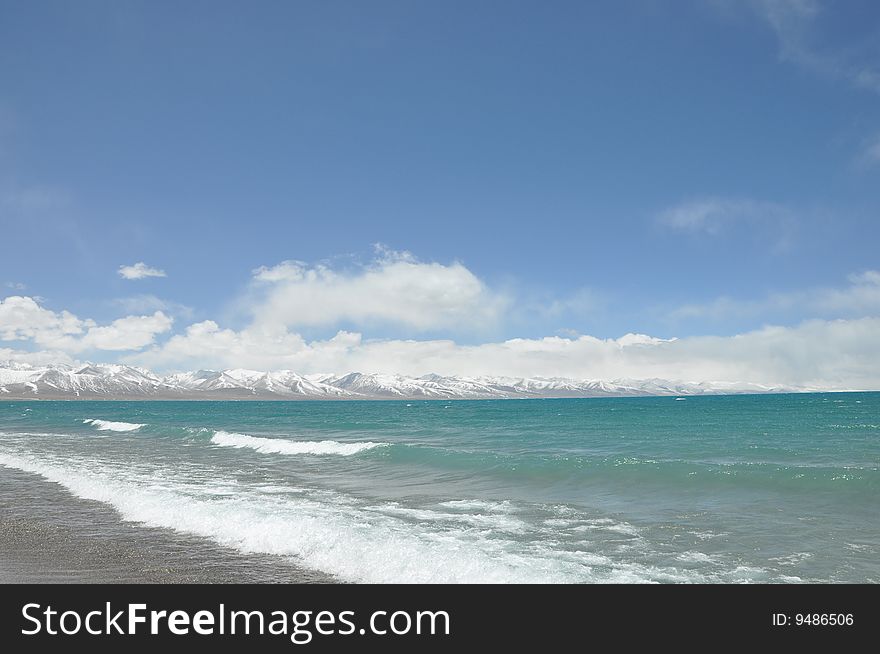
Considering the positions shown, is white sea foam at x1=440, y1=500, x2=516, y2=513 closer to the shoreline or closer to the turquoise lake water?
the turquoise lake water

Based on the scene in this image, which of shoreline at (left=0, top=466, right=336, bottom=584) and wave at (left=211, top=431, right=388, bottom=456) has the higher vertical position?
shoreline at (left=0, top=466, right=336, bottom=584)

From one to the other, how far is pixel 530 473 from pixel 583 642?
1626cm

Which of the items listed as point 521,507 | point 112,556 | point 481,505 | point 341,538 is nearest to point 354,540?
point 341,538

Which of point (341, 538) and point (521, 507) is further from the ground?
point (341, 538)

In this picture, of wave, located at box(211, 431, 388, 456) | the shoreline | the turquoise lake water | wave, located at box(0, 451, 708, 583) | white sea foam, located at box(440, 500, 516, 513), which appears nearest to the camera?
the shoreline

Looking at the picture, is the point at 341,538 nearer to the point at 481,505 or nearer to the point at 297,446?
the point at 481,505

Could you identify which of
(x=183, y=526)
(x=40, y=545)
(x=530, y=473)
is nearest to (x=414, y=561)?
(x=183, y=526)

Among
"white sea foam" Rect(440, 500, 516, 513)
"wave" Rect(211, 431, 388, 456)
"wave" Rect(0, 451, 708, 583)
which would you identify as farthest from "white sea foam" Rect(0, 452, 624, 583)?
"wave" Rect(211, 431, 388, 456)

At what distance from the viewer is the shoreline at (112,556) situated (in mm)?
10008

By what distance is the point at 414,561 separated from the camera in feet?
35.3

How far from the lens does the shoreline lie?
10.0 meters

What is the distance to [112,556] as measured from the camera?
1145 centimetres

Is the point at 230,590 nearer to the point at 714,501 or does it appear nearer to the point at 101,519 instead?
the point at 101,519

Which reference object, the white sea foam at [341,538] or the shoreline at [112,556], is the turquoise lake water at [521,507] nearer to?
the white sea foam at [341,538]
